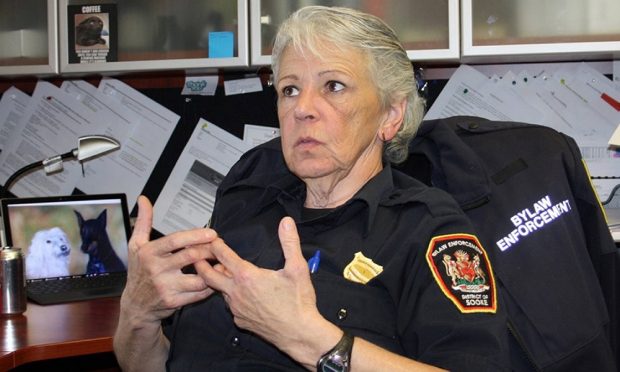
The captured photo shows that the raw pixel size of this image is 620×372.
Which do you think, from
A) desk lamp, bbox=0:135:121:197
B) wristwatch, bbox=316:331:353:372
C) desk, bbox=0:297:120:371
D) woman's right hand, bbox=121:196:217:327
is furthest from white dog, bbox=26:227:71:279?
wristwatch, bbox=316:331:353:372

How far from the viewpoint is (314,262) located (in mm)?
1287

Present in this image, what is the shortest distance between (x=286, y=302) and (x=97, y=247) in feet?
3.87

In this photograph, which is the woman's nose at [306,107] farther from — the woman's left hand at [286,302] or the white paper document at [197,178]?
the white paper document at [197,178]

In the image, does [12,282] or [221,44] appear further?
[221,44]

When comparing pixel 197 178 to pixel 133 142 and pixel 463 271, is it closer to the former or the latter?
pixel 133 142

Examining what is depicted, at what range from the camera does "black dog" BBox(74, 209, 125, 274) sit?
2.13 metres

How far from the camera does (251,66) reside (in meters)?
2.16

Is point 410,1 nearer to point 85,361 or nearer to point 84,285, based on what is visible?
point 84,285

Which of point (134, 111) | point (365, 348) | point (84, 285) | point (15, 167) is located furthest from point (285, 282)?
point (15, 167)

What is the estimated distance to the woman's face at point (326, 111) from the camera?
1344mm

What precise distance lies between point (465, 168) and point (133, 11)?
1.26 metres

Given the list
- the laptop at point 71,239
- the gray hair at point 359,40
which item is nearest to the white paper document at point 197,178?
the laptop at point 71,239

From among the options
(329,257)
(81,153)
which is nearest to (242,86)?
(81,153)

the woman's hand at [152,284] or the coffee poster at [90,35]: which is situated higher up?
the coffee poster at [90,35]
